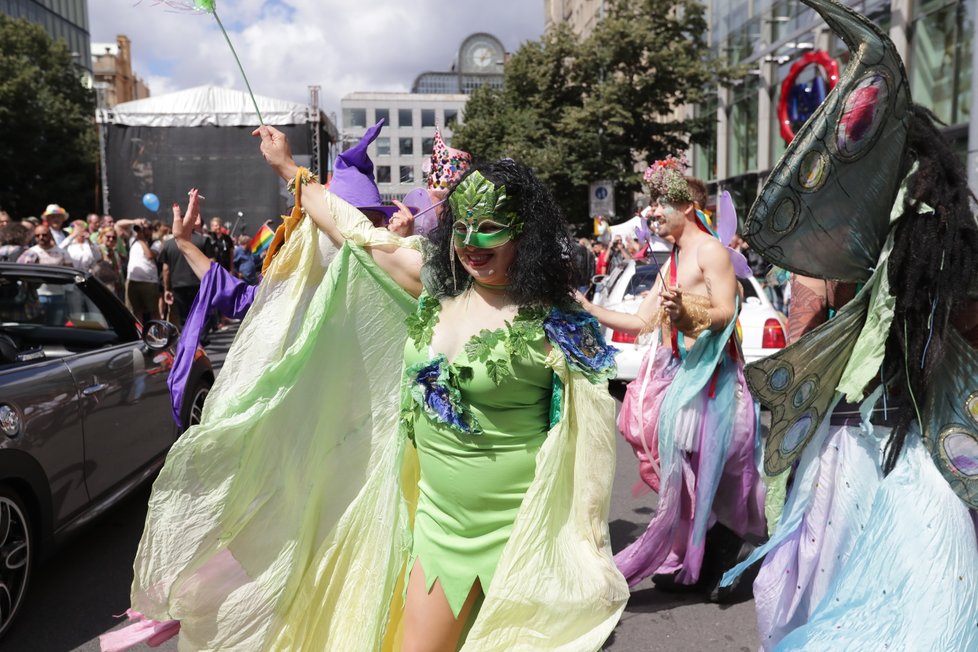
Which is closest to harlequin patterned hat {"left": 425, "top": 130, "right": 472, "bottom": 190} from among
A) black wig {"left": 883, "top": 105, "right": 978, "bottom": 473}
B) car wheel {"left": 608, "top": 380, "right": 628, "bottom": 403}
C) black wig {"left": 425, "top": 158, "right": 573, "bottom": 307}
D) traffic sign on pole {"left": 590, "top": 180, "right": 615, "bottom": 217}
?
black wig {"left": 425, "top": 158, "right": 573, "bottom": 307}

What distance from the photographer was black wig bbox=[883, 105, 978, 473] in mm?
2363

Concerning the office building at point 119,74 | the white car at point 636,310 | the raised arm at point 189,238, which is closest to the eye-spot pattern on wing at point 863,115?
the raised arm at point 189,238

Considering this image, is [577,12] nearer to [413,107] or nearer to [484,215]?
[413,107]

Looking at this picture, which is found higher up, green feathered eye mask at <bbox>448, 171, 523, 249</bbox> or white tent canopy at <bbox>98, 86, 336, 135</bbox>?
white tent canopy at <bbox>98, 86, 336, 135</bbox>

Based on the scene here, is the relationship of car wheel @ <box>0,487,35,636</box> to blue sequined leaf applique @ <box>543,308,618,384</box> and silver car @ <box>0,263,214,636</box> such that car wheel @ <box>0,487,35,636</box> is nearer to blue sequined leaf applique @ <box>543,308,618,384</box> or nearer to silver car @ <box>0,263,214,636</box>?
silver car @ <box>0,263,214,636</box>

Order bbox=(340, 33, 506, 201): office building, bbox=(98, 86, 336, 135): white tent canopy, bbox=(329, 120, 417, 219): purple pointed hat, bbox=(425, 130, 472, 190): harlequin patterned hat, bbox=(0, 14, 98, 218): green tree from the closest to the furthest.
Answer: bbox=(329, 120, 417, 219): purple pointed hat → bbox=(425, 130, 472, 190): harlequin patterned hat → bbox=(98, 86, 336, 135): white tent canopy → bbox=(0, 14, 98, 218): green tree → bbox=(340, 33, 506, 201): office building

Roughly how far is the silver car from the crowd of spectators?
436 centimetres

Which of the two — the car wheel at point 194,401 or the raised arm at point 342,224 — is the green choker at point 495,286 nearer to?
the raised arm at point 342,224

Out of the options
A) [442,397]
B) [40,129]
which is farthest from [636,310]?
[40,129]

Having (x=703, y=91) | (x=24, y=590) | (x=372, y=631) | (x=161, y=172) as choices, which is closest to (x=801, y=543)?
(x=372, y=631)

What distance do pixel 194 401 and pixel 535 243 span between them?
3.87 m

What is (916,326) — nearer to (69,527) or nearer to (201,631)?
(201,631)

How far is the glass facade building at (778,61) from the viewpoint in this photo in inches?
626

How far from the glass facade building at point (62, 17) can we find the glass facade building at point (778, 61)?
26180 mm
